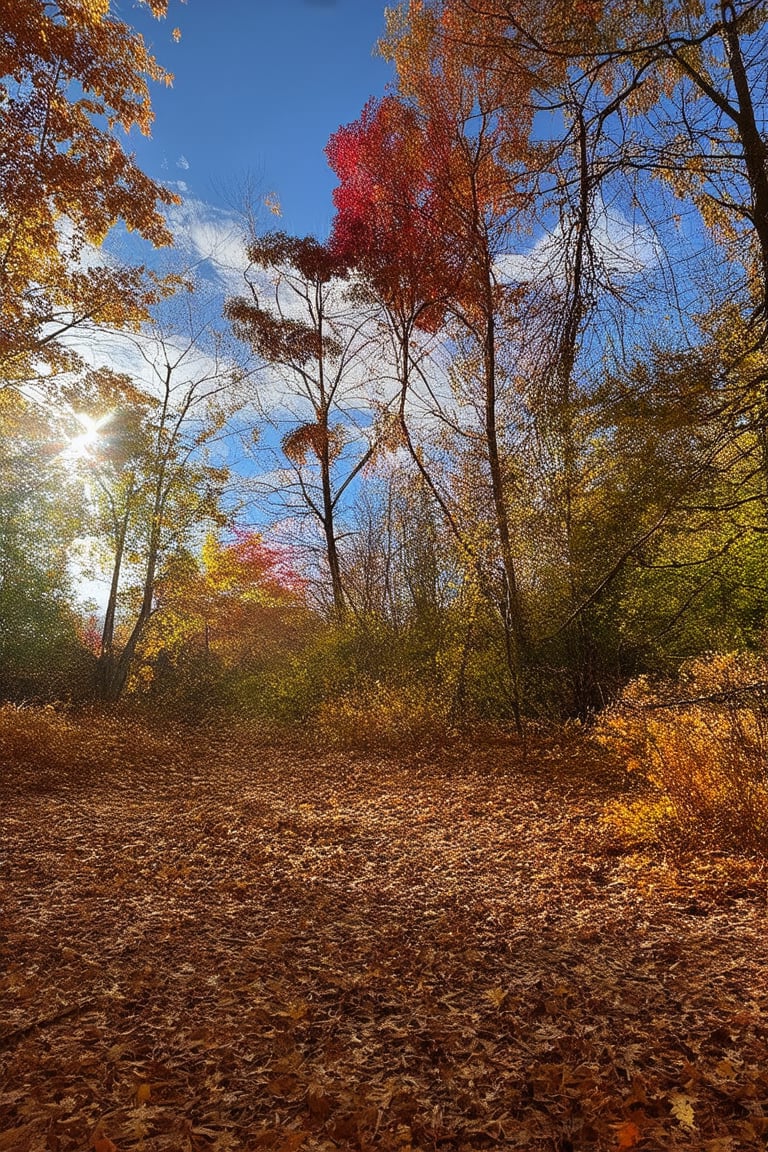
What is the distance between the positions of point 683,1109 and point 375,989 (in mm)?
1227

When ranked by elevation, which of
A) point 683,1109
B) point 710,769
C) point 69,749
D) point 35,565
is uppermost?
point 35,565

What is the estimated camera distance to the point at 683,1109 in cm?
171

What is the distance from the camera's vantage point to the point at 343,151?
1059cm

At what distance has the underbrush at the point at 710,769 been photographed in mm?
3820

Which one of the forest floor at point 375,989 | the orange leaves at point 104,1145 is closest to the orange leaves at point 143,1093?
the forest floor at point 375,989

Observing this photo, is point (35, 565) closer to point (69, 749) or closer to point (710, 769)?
point (69, 749)

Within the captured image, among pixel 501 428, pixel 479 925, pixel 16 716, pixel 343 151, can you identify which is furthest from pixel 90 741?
pixel 343 151

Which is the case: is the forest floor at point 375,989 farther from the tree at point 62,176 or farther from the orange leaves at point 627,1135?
the tree at point 62,176

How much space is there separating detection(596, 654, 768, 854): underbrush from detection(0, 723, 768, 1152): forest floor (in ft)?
0.81

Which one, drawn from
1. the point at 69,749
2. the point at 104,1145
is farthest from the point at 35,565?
the point at 104,1145

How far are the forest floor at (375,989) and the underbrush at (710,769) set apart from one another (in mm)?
246

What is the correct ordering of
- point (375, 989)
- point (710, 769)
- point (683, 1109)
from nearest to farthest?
point (683, 1109) → point (375, 989) → point (710, 769)

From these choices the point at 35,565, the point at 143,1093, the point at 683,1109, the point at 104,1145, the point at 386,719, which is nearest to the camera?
the point at 104,1145

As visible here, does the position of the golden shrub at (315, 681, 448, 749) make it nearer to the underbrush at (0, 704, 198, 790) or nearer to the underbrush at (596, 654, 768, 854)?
the underbrush at (0, 704, 198, 790)
